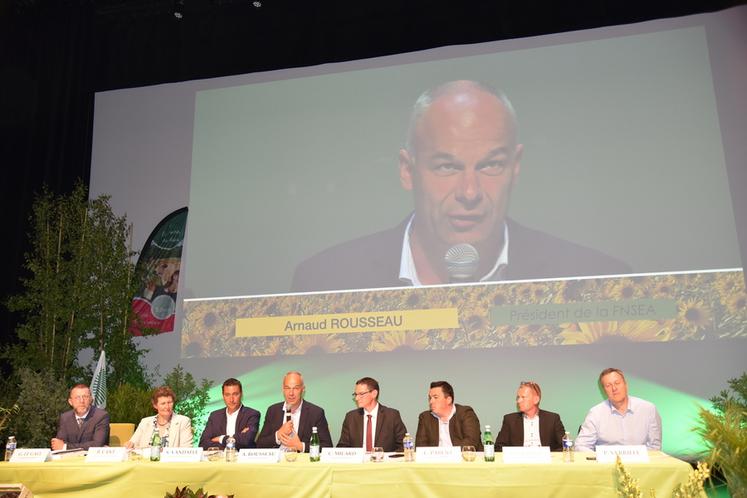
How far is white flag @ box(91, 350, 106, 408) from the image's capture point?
5.82 m

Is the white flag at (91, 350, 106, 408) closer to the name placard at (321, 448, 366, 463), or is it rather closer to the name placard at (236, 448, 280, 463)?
the name placard at (236, 448, 280, 463)

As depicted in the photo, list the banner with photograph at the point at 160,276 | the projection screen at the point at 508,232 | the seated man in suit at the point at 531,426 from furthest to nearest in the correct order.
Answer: the banner with photograph at the point at 160,276
the projection screen at the point at 508,232
the seated man in suit at the point at 531,426

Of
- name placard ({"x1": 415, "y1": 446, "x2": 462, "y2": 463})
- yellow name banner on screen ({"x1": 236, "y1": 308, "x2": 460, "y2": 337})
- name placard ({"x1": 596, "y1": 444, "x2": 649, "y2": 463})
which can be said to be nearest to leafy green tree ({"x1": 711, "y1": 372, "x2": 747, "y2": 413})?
yellow name banner on screen ({"x1": 236, "y1": 308, "x2": 460, "y2": 337})

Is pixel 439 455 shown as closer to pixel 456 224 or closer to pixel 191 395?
pixel 456 224

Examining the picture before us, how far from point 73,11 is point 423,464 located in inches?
242

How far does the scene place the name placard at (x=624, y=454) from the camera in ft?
9.48

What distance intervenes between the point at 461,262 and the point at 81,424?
2.98 metres

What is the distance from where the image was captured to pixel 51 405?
17.9 feet

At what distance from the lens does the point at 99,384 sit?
588 centimetres

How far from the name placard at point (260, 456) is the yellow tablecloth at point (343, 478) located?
11 cm

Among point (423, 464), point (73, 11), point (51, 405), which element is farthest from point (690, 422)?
point (73, 11)

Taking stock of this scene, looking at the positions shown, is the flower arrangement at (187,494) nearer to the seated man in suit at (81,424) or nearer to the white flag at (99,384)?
the seated man in suit at (81,424)

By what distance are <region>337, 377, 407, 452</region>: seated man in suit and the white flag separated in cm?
260

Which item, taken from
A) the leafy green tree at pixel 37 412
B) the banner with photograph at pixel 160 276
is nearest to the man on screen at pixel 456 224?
the banner with photograph at pixel 160 276
